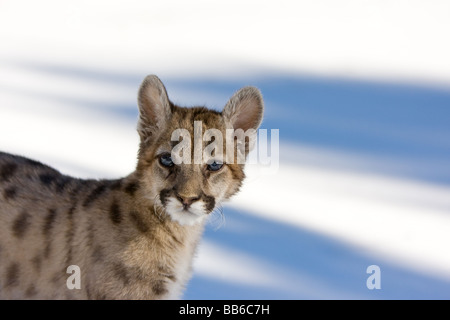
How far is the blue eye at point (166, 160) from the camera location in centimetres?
965

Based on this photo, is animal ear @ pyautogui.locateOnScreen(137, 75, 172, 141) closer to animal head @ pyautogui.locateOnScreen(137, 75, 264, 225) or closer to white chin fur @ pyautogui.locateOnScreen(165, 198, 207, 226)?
animal head @ pyautogui.locateOnScreen(137, 75, 264, 225)

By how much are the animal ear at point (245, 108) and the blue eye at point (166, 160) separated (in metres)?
1.08

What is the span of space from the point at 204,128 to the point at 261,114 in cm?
89

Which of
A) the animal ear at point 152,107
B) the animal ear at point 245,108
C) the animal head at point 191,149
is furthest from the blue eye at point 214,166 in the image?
the animal ear at point 152,107

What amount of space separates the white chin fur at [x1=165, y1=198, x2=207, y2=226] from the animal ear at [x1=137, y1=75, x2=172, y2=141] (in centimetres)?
118

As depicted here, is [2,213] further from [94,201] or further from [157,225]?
[157,225]

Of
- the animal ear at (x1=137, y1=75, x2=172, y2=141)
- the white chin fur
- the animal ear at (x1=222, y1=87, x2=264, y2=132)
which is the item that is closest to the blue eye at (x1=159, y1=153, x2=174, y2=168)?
the white chin fur

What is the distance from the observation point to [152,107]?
10.3m

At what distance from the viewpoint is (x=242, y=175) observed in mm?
10195

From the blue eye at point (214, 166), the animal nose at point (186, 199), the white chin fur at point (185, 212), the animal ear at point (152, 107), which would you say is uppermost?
the animal ear at point (152, 107)

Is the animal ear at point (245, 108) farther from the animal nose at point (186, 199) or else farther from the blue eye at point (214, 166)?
the animal nose at point (186, 199)

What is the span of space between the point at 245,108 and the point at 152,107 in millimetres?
1277
